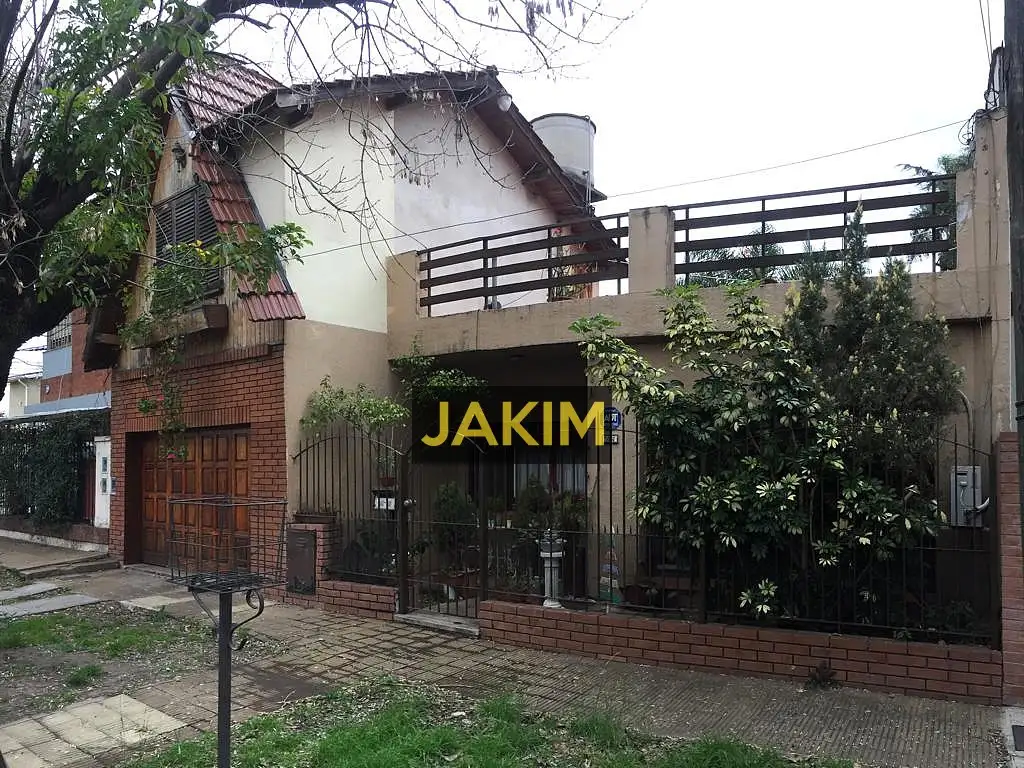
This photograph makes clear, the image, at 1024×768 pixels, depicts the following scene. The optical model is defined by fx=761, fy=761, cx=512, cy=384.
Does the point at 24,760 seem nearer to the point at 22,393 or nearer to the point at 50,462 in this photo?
the point at 50,462

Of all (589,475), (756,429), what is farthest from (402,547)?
(756,429)

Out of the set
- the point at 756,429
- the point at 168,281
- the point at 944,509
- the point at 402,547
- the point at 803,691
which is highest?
the point at 168,281

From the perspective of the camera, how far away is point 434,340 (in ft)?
30.6

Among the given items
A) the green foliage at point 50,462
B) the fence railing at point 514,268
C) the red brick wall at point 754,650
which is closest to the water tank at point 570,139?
the fence railing at point 514,268

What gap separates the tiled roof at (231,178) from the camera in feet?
26.7

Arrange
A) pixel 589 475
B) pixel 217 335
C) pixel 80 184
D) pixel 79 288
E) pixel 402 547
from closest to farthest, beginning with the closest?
pixel 80 184, pixel 79 288, pixel 402 547, pixel 589 475, pixel 217 335

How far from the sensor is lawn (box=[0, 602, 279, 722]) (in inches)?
220

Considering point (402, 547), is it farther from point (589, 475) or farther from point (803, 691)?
point (803, 691)

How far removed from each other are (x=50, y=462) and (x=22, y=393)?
16855mm

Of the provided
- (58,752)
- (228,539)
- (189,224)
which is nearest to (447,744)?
(58,752)

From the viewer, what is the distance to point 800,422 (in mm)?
5598

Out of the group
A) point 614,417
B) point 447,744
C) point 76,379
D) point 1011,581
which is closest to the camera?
point 447,744

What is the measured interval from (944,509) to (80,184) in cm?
704

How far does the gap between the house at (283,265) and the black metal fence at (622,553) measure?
0.97m
